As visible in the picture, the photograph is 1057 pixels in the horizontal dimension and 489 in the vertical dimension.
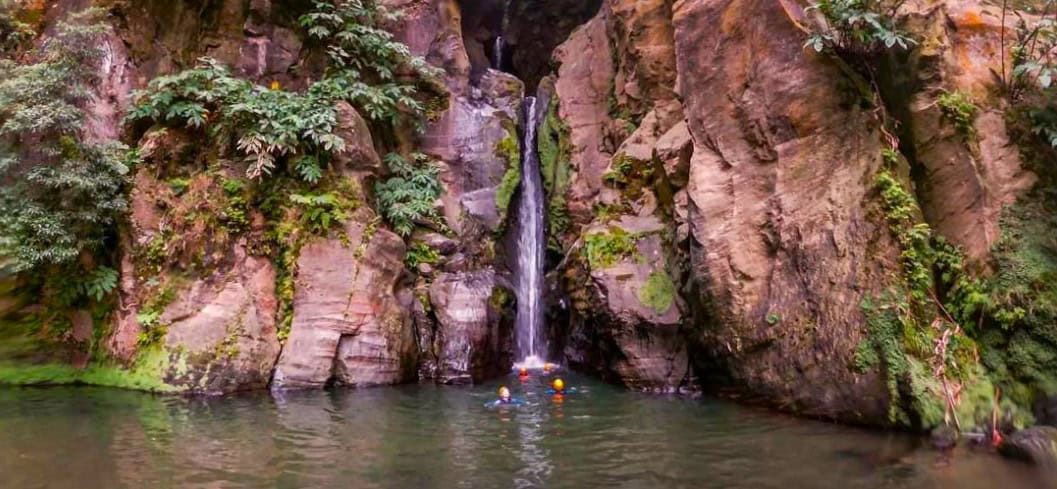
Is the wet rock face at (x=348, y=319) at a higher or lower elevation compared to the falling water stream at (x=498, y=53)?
lower

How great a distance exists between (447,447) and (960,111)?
832 cm

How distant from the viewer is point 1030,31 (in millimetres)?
9680

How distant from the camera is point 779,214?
1056cm

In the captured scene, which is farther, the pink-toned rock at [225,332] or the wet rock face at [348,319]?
the wet rock face at [348,319]

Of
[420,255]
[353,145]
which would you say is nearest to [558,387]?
[420,255]

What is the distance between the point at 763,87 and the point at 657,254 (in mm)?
3770

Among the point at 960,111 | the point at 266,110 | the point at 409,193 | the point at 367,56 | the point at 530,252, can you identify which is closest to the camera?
the point at 960,111

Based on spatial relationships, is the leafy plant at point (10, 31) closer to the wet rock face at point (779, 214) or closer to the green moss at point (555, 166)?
the green moss at point (555, 166)

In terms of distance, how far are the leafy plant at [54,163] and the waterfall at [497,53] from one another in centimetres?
1239

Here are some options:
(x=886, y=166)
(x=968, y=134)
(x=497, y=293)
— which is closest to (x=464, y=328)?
(x=497, y=293)

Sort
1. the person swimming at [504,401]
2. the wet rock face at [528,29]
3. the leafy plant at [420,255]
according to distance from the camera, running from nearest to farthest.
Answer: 1. the person swimming at [504,401]
2. the leafy plant at [420,255]
3. the wet rock face at [528,29]

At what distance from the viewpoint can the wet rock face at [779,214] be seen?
31.1 feet

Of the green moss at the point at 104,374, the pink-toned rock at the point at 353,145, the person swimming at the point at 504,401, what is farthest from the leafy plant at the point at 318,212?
the person swimming at the point at 504,401

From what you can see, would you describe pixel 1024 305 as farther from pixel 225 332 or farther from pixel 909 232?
pixel 225 332
